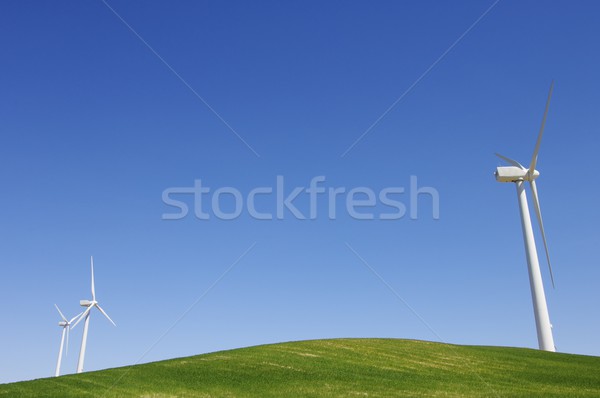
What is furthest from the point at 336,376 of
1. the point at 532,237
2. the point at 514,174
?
the point at 514,174

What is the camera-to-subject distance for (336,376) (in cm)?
2912

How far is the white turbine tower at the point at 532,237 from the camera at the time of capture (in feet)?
157

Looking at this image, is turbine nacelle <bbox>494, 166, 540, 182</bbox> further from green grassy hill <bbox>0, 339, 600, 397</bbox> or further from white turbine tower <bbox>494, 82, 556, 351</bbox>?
green grassy hill <bbox>0, 339, 600, 397</bbox>

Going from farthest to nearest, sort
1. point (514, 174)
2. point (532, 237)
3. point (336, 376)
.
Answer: point (514, 174), point (532, 237), point (336, 376)

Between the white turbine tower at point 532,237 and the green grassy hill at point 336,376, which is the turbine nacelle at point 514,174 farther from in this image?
the green grassy hill at point 336,376

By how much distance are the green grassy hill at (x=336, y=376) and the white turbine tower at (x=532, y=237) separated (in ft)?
22.9

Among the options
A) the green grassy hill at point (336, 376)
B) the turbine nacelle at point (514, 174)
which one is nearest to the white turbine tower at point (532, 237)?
the turbine nacelle at point (514, 174)

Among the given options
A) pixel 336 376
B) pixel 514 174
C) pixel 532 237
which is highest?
pixel 514 174

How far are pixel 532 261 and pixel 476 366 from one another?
795 inches

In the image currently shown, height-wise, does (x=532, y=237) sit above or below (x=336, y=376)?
above

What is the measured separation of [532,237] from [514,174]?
762 centimetres

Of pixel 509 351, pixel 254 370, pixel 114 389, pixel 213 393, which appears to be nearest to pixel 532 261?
pixel 509 351

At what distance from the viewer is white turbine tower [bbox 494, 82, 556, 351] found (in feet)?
157

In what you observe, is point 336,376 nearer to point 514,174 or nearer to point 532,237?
point 532,237
